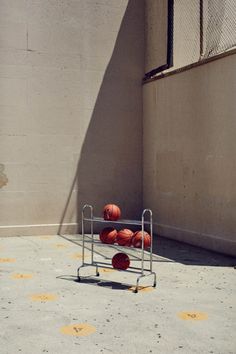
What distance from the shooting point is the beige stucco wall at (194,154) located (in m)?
9.00

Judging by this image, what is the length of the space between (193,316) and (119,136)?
7.30 meters

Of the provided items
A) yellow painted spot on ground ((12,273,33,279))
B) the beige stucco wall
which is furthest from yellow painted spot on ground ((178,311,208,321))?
the beige stucco wall

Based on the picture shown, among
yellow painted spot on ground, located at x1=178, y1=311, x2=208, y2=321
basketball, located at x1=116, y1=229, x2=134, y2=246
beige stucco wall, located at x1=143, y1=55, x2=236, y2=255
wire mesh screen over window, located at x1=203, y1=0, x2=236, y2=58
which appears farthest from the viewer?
wire mesh screen over window, located at x1=203, y1=0, x2=236, y2=58

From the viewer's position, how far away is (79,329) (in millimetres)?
4906

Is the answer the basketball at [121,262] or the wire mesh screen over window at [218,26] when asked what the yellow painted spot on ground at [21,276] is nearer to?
the basketball at [121,262]

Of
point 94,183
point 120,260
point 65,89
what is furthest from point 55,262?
point 65,89

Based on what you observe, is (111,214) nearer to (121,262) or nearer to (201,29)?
(121,262)

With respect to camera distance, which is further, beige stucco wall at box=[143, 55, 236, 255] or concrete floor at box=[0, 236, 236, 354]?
beige stucco wall at box=[143, 55, 236, 255]

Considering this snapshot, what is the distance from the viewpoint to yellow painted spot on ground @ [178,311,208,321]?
5254 mm

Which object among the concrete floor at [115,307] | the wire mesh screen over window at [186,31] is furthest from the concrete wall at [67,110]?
the concrete floor at [115,307]

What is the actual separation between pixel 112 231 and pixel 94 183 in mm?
4990

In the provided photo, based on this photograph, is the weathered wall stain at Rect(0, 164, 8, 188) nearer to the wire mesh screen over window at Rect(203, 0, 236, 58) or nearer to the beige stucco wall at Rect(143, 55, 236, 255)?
the beige stucco wall at Rect(143, 55, 236, 255)

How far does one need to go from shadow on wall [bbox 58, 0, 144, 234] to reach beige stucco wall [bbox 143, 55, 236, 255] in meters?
0.32

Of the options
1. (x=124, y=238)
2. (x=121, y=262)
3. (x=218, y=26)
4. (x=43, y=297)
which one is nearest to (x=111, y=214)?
(x=124, y=238)
